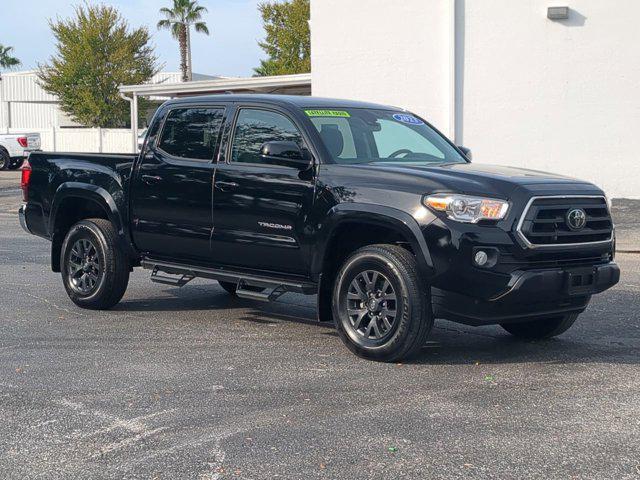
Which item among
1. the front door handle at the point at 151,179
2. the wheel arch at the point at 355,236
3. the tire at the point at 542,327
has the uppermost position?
the front door handle at the point at 151,179

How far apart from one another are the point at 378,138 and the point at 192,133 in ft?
5.39

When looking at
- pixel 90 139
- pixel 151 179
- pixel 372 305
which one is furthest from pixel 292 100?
pixel 90 139

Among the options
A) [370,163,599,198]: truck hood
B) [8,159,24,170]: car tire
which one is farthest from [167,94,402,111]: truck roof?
[8,159,24,170]: car tire

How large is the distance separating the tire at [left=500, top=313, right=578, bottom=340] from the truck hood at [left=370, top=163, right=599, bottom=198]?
1.17 m

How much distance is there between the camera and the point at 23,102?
6394 centimetres

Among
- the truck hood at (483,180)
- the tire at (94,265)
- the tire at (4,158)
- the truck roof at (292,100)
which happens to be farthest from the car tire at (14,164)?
the truck hood at (483,180)

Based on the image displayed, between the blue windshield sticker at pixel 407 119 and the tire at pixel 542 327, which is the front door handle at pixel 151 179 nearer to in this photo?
the blue windshield sticker at pixel 407 119

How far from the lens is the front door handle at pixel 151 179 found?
848 cm

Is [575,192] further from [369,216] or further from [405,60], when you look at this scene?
[405,60]

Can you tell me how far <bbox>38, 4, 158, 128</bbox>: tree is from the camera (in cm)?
4809

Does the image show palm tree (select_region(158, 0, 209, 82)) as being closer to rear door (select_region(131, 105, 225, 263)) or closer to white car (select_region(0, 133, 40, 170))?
white car (select_region(0, 133, 40, 170))

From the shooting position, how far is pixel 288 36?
158 ft

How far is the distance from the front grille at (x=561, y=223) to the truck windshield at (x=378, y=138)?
138cm

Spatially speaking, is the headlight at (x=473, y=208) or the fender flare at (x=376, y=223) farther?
the fender flare at (x=376, y=223)
